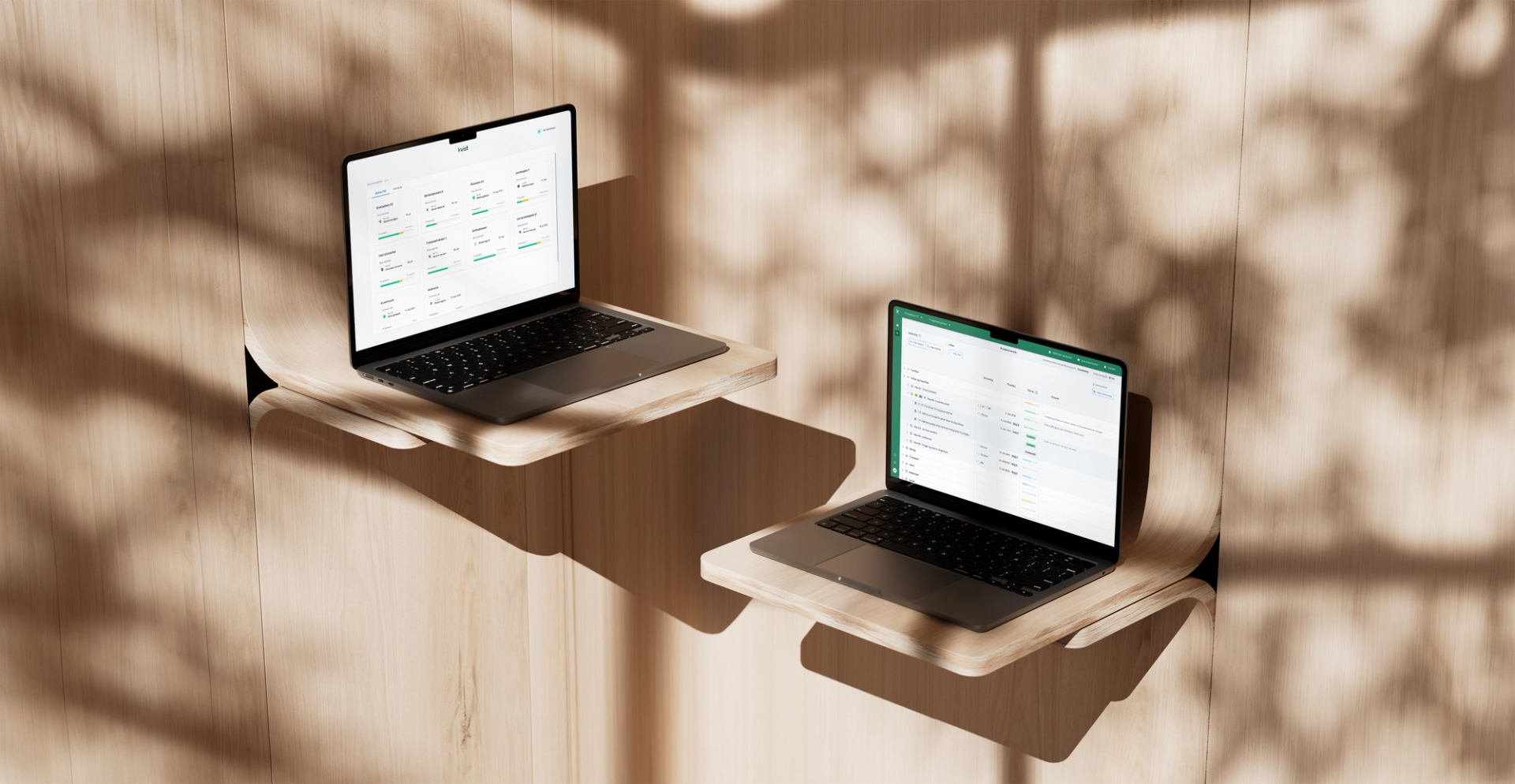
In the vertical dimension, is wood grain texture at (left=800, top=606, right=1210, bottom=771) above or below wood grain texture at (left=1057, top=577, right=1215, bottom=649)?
below

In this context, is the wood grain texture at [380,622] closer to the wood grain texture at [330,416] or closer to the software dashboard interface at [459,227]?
the wood grain texture at [330,416]

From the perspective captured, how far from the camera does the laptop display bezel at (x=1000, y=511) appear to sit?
6.15 feet

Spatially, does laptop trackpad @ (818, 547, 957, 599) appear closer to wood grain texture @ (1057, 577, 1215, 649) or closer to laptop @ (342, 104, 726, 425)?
wood grain texture @ (1057, 577, 1215, 649)

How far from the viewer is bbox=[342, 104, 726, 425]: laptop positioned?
1.99 metres

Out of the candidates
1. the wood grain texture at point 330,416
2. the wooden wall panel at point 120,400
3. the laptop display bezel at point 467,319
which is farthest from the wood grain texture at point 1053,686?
the wooden wall panel at point 120,400

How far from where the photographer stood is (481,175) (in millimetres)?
2135

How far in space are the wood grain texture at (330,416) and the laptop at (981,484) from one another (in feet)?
1.60

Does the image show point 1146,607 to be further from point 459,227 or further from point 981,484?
point 459,227

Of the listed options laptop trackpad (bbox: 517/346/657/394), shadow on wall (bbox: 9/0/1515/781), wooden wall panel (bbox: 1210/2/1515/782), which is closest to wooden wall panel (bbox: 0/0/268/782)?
shadow on wall (bbox: 9/0/1515/781)

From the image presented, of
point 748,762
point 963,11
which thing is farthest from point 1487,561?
point 748,762

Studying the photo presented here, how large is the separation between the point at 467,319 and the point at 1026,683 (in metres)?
0.97

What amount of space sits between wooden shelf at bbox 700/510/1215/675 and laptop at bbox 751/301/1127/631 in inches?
0.7

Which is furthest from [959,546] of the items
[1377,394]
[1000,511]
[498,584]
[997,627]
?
[498,584]

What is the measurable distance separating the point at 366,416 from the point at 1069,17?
1052mm
